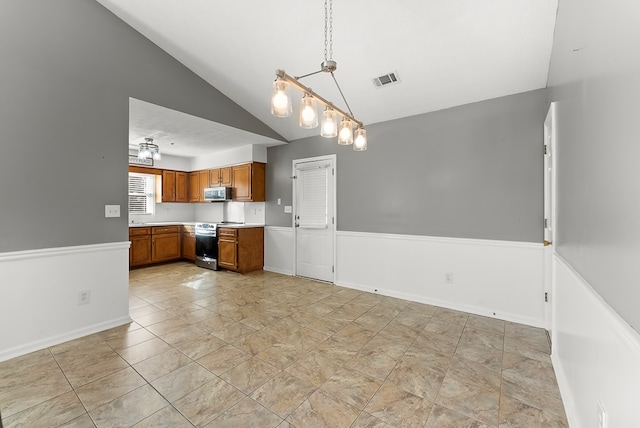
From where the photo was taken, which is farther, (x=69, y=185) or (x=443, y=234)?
(x=443, y=234)

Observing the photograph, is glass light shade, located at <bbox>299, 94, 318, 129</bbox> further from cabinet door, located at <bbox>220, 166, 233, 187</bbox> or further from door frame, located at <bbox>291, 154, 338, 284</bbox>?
cabinet door, located at <bbox>220, 166, 233, 187</bbox>

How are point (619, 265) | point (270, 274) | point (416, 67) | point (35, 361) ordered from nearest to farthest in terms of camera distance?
point (619, 265)
point (35, 361)
point (416, 67)
point (270, 274)

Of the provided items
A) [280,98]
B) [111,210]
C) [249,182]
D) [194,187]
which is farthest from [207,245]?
[280,98]

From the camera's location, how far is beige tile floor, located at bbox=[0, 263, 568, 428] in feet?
5.50

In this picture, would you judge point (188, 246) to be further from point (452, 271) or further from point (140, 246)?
point (452, 271)

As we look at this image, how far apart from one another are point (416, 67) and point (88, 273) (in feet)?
13.3

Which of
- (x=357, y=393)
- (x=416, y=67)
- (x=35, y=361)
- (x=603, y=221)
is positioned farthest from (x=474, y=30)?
(x=35, y=361)

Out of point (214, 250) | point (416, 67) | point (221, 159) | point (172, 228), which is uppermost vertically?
point (416, 67)

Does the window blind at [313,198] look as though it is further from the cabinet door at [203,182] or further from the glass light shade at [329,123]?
the glass light shade at [329,123]

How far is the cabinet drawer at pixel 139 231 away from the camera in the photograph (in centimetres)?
526

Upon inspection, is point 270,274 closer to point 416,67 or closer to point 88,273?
point 88,273

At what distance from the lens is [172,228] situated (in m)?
6.05

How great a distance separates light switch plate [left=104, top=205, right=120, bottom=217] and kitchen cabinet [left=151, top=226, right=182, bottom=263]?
2944 mm

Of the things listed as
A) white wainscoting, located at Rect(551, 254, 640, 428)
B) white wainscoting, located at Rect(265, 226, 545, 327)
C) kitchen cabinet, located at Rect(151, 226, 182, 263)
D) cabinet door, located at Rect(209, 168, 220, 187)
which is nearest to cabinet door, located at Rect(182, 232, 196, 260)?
kitchen cabinet, located at Rect(151, 226, 182, 263)
